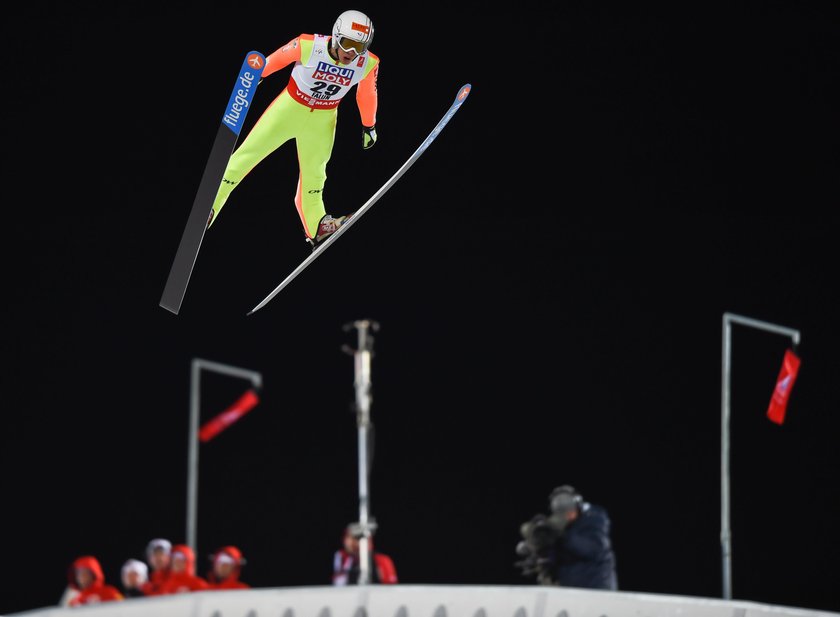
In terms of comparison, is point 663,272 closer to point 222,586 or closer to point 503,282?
point 503,282

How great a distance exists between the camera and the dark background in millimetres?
12508

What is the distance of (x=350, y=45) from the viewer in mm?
4789

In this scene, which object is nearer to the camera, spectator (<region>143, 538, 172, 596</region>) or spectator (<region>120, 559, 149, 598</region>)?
spectator (<region>143, 538, 172, 596</region>)

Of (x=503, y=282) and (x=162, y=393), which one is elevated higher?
(x=503, y=282)

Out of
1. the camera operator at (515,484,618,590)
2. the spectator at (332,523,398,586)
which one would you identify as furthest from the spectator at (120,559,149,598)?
the camera operator at (515,484,618,590)

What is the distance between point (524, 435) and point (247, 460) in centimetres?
307

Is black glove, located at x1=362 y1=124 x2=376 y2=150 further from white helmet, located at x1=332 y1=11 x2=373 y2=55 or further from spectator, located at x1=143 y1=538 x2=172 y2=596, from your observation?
spectator, located at x1=143 y1=538 x2=172 y2=596

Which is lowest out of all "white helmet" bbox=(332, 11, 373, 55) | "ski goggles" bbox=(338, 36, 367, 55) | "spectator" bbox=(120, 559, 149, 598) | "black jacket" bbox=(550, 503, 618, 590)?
"spectator" bbox=(120, 559, 149, 598)

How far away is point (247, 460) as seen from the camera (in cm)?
1428

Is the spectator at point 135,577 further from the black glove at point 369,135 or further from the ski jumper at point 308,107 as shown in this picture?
the black glove at point 369,135

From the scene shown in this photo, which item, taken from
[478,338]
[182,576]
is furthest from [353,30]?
[478,338]

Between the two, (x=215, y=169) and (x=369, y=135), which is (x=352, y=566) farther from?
(x=215, y=169)

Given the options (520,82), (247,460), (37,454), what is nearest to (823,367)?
(520,82)

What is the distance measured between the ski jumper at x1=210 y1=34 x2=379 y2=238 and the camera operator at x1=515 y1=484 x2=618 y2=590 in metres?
2.32
